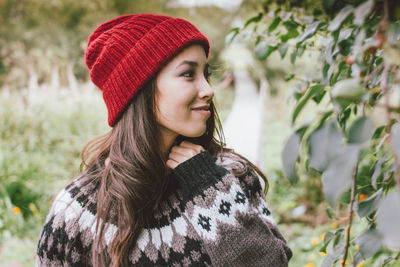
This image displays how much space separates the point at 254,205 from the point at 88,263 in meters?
0.67

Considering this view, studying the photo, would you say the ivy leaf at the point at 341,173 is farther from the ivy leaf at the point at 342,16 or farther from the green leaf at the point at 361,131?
the ivy leaf at the point at 342,16

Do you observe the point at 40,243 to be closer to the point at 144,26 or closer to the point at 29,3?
the point at 144,26

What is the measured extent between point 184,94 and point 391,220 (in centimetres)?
102

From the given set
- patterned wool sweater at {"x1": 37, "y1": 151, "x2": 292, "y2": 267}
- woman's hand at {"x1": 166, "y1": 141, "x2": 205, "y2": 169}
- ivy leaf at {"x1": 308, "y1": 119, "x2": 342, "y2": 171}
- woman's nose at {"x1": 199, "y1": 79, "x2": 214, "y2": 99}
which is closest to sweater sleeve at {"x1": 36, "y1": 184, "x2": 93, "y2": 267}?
patterned wool sweater at {"x1": 37, "y1": 151, "x2": 292, "y2": 267}

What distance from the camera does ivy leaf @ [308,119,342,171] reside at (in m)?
0.39

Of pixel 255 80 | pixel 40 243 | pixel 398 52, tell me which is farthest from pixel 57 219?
pixel 255 80

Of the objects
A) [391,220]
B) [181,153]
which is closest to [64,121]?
[181,153]

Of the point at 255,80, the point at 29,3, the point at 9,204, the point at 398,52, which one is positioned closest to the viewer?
the point at 398,52

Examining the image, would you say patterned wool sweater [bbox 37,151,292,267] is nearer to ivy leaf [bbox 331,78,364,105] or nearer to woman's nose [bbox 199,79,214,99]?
woman's nose [bbox 199,79,214,99]

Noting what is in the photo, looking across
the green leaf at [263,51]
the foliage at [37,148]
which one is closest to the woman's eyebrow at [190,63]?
the green leaf at [263,51]

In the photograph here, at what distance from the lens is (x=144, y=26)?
1.33 meters

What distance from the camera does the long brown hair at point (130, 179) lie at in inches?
48.1

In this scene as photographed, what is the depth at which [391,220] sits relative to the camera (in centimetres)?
31

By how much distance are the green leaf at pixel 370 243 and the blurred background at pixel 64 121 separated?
860mm
